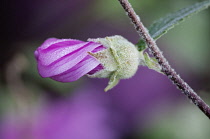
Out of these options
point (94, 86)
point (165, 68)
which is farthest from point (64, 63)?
point (94, 86)

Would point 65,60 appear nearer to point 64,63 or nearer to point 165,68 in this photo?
point 64,63

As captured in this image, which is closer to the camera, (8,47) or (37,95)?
(37,95)

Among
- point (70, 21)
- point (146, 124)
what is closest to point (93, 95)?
point (146, 124)

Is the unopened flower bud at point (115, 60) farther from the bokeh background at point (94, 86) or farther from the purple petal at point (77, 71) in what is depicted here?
the bokeh background at point (94, 86)

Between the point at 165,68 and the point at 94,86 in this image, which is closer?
the point at 165,68

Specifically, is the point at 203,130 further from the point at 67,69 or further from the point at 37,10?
the point at 67,69

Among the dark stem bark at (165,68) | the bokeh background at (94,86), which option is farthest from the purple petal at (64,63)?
the bokeh background at (94,86)

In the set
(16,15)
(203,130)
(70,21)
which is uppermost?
(16,15)
